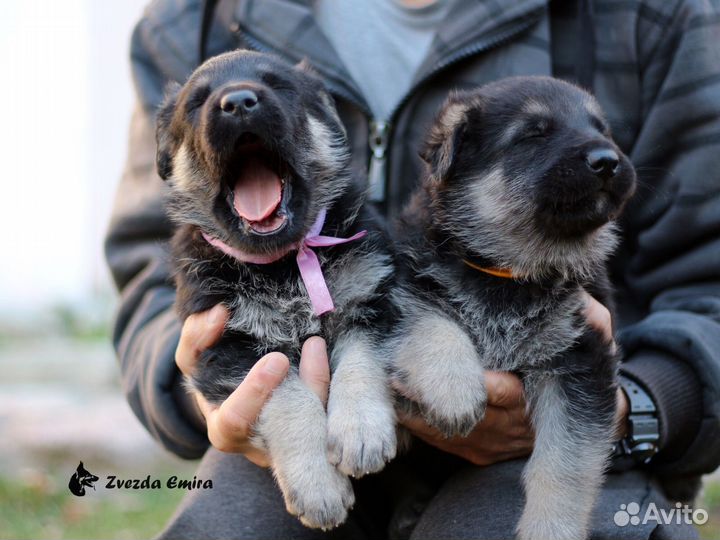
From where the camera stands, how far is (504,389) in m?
2.91

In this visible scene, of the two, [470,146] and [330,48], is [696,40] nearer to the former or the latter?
[470,146]

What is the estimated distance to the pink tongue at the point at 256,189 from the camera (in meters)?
2.90

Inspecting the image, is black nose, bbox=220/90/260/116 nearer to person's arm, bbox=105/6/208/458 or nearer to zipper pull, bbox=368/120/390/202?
zipper pull, bbox=368/120/390/202

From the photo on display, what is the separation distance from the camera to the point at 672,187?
344 centimetres

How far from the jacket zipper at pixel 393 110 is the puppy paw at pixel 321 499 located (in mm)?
1290

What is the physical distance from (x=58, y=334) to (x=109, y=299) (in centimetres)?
80

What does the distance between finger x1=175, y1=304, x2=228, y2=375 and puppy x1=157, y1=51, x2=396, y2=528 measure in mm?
34

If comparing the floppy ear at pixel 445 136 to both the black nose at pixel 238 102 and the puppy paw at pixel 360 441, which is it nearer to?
the black nose at pixel 238 102

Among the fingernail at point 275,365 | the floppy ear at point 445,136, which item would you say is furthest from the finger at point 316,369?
the floppy ear at point 445,136

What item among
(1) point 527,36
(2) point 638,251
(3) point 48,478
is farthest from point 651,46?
(3) point 48,478

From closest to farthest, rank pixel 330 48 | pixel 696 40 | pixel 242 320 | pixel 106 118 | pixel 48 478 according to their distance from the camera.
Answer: pixel 242 320 → pixel 696 40 → pixel 330 48 → pixel 48 478 → pixel 106 118

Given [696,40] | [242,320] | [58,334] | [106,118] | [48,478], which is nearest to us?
[242,320]

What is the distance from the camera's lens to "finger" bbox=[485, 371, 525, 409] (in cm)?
289
